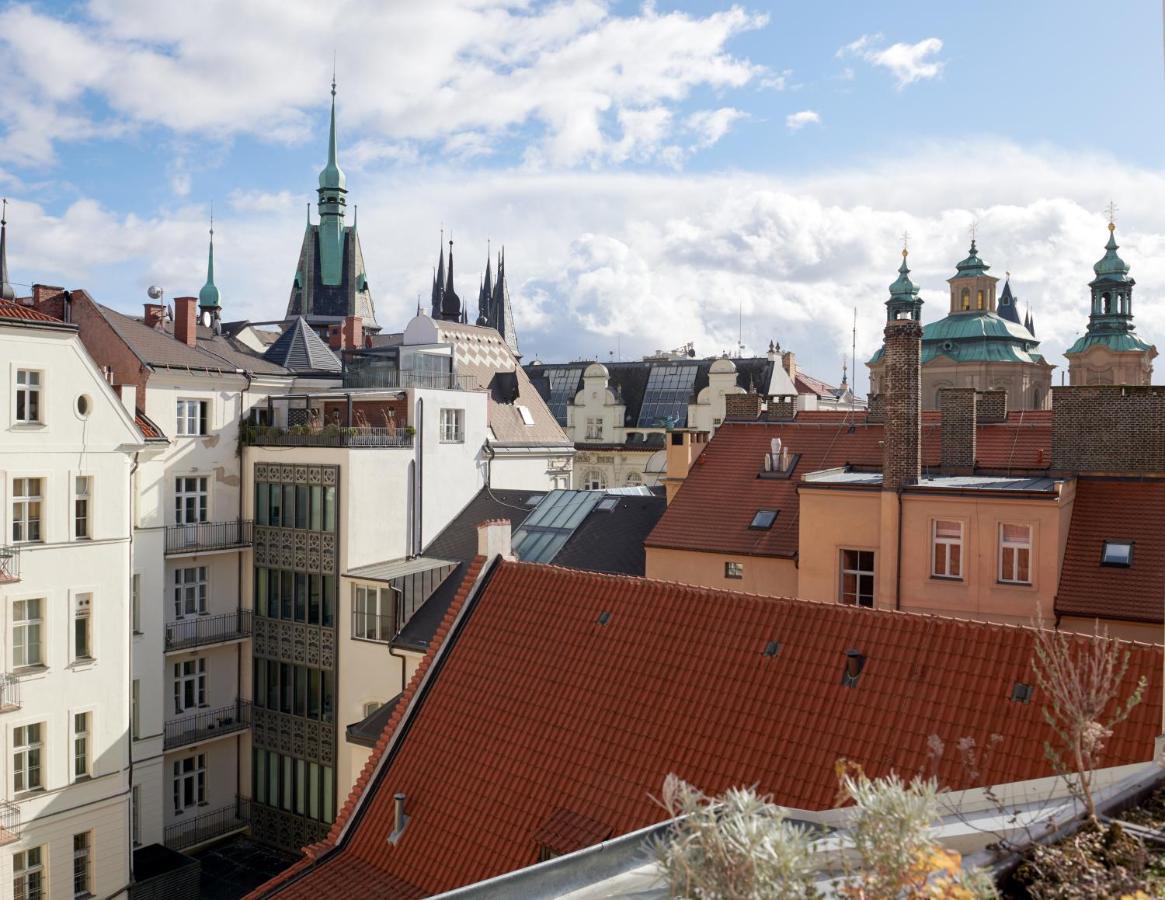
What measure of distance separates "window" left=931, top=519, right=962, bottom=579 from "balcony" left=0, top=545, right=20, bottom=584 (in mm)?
19072

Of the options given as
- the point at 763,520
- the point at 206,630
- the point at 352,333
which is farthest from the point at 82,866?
the point at 352,333

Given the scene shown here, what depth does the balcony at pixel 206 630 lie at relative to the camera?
92.3 ft

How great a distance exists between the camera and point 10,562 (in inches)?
832

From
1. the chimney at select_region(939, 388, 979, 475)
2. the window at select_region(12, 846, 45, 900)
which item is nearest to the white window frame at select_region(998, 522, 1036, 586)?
the chimney at select_region(939, 388, 979, 475)

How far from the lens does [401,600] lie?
25906 mm

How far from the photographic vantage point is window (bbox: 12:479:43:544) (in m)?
21.4

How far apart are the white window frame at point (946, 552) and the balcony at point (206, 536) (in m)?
20.1

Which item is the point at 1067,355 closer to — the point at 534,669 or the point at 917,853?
the point at 534,669

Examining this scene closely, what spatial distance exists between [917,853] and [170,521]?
27573 mm

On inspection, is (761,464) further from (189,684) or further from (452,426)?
(189,684)

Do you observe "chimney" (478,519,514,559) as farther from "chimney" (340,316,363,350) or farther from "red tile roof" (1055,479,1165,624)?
Result: "chimney" (340,316,363,350)

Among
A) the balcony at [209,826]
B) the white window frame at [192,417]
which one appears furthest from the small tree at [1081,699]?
the balcony at [209,826]

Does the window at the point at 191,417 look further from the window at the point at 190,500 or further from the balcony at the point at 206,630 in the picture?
the balcony at the point at 206,630

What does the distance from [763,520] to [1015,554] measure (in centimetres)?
649
